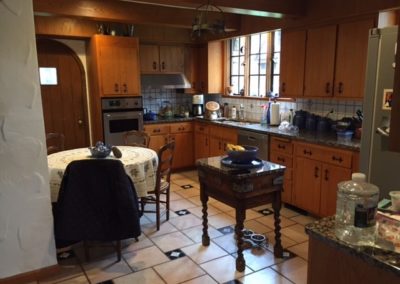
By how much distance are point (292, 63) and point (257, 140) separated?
40.8 inches

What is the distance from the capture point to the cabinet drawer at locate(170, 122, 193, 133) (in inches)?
214

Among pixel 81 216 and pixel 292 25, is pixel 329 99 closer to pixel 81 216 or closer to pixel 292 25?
pixel 292 25

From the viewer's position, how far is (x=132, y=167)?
10.1 ft

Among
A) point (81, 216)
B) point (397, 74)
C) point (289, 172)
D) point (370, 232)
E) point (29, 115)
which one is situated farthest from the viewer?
point (289, 172)

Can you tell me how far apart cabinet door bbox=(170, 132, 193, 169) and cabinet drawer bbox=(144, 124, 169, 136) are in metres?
0.20

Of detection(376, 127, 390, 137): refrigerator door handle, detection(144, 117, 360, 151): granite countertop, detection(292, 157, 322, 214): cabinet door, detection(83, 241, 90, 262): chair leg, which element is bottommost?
detection(83, 241, 90, 262): chair leg

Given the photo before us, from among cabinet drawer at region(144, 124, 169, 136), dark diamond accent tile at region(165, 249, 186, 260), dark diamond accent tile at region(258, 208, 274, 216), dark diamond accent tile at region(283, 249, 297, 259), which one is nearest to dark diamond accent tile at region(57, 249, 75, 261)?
dark diamond accent tile at region(165, 249, 186, 260)

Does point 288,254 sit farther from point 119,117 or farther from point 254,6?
point 119,117

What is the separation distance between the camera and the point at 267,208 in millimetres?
4078

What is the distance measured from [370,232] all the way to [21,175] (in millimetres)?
2276

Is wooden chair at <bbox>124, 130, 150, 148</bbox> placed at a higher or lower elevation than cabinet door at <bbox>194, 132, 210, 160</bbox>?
higher

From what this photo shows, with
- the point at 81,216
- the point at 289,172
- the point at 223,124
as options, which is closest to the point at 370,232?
the point at 81,216

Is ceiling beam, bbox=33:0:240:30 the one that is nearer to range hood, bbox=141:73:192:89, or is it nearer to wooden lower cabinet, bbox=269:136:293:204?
range hood, bbox=141:73:192:89

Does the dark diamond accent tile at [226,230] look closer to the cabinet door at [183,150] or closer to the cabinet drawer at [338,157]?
the cabinet drawer at [338,157]
